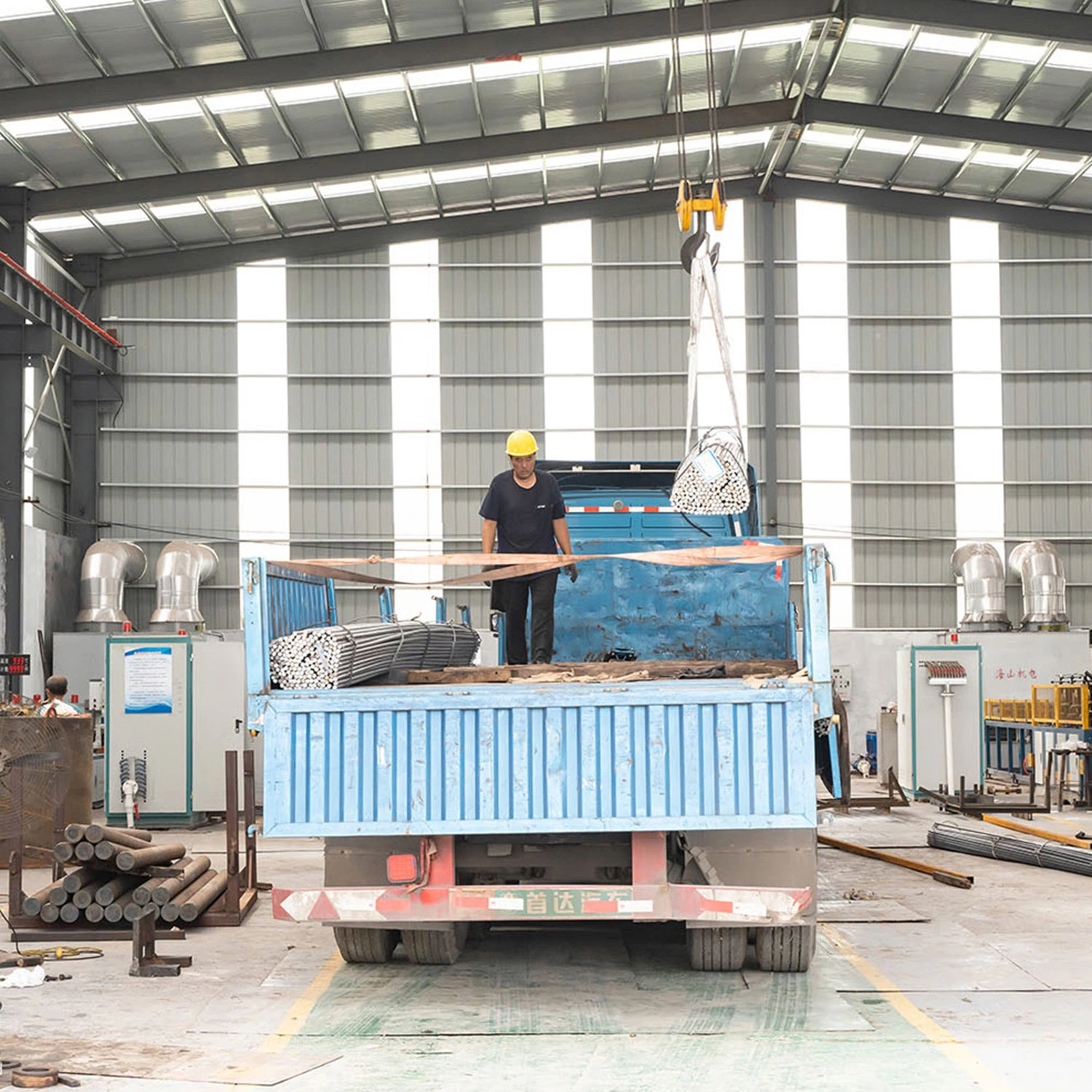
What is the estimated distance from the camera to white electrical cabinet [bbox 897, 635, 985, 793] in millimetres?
17125

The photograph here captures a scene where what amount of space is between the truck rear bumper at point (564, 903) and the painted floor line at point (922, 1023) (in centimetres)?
79

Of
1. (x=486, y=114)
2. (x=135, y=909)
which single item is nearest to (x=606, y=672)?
(x=135, y=909)

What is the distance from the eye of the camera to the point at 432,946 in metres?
7.14

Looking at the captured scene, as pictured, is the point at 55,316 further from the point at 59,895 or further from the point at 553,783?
the point at 553,783

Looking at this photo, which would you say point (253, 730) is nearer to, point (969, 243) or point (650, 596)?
point (650, 596)

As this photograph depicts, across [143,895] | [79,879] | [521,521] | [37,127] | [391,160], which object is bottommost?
[143,895]

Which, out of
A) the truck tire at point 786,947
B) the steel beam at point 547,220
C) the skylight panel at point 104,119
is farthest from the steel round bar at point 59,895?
the steel beam at point 547,220

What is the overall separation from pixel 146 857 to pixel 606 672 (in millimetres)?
3856

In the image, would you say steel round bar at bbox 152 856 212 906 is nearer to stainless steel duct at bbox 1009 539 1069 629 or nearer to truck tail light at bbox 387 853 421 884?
truck tail light at bbox 387 853 421 884

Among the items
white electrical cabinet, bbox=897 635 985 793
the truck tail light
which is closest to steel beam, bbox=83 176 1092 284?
white electrical cabinet, bbox=897 635 985 793

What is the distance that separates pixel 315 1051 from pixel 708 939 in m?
2.20

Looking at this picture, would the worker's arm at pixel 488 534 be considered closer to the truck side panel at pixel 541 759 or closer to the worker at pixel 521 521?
the worker at pixel 521 521

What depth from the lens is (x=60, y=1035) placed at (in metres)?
5.98

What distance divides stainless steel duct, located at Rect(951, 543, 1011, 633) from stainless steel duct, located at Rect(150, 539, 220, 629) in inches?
541
